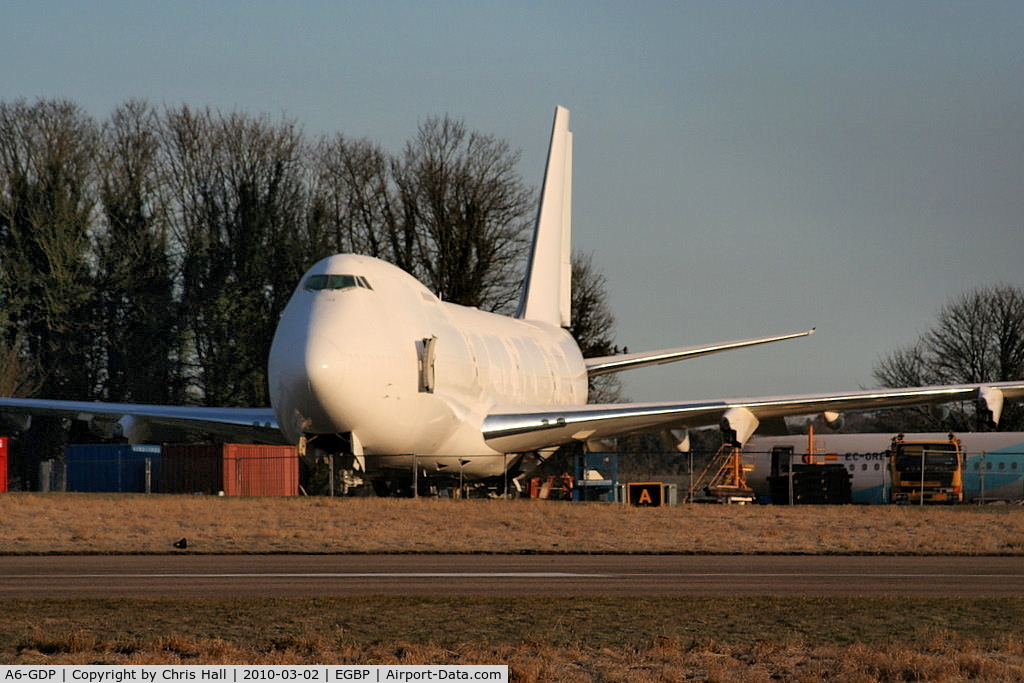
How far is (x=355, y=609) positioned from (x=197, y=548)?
34.9ft

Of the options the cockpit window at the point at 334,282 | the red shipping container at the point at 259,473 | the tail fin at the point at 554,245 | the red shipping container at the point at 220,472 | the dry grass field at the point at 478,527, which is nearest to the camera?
the dry grass field at the point at 478,527

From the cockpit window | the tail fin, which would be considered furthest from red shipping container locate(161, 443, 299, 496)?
the cockpit window

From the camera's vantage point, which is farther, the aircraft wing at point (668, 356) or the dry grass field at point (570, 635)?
the aircraft wing at point (668, 356)

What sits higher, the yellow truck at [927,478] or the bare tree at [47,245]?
the bare tree at [47,245]

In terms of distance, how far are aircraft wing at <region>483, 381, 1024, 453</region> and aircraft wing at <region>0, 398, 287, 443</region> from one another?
548 centimetres

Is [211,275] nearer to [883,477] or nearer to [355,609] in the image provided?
[883,477]

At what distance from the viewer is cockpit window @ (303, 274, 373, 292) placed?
1166 inches

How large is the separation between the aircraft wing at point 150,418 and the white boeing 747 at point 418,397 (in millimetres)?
44

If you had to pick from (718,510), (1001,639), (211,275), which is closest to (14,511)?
(718,510)

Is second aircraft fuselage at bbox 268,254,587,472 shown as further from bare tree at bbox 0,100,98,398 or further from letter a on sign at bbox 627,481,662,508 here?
bare tree at bbox 0,100,98,398

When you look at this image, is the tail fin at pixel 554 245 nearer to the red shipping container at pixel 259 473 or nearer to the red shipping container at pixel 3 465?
the red shipping container at pixel 259 473

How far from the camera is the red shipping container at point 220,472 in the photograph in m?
47.2

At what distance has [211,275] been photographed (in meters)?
63.4

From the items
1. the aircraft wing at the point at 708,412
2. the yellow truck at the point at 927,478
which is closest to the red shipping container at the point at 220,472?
the aircraft wing at the point at 708,412
